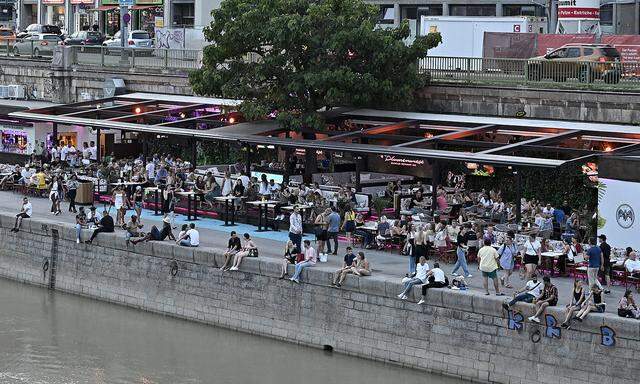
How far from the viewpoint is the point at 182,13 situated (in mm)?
97312

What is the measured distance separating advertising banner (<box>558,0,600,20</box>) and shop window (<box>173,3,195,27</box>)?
45.2 m

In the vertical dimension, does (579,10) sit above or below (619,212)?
above

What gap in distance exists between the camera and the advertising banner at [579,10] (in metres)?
54.4

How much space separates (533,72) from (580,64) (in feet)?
5.82

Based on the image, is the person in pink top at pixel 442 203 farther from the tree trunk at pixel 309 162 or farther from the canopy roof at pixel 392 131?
the tree trunk at pixel 309 162

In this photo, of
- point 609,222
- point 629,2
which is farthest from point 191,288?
point 629,2

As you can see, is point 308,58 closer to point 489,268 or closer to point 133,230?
point 133,230

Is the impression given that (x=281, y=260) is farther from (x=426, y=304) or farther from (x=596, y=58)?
(x=596, y=58)

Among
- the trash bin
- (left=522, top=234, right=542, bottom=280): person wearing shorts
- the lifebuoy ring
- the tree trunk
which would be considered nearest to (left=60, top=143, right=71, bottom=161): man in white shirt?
the trash bin

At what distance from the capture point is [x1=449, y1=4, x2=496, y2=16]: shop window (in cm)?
8206

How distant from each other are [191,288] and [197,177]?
8.49 m

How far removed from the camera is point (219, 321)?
38.5 meters

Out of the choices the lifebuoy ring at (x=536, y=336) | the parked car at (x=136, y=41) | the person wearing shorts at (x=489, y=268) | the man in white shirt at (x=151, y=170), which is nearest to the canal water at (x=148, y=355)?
the person wearing shorts at (x=489, y=268)

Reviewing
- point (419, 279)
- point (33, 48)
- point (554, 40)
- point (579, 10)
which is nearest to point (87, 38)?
point (33, 48)
